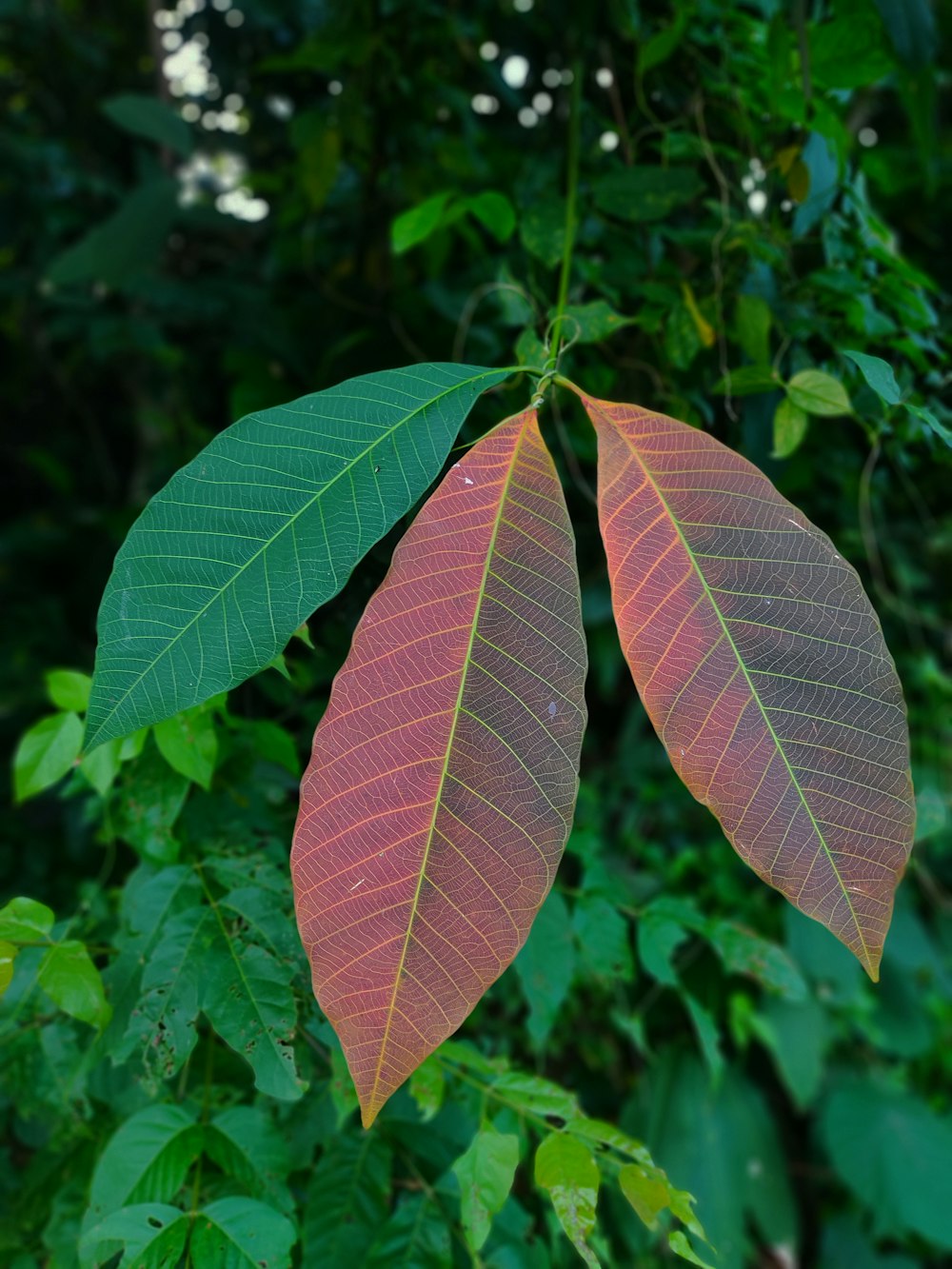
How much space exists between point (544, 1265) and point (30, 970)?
0.40 meters

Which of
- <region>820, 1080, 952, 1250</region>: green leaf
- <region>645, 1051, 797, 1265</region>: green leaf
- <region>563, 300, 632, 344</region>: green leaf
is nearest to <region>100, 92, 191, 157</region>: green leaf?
<region>563, 300, 632, 344</region>: green leaf

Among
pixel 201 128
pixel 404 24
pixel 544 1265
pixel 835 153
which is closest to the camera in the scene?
pixel 544 1265

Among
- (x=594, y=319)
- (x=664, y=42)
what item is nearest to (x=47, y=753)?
(x=594, y=319)

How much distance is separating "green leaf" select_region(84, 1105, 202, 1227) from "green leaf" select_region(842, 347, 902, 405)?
1.86 ft

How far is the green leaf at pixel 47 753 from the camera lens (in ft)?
1.94

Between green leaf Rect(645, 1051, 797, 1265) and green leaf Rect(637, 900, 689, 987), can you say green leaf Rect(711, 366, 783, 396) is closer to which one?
green leaf Rect(637, 900, 689, 987)

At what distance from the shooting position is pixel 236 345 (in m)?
1.41

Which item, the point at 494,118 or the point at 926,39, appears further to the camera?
the point at 494,118

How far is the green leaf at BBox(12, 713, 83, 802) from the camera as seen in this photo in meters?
0.59

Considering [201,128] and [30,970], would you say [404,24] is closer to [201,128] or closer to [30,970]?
[201,128]

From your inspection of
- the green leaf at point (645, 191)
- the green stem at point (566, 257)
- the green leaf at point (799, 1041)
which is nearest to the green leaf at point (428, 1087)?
the green stem at point (566, 257)

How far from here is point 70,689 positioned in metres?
0.61

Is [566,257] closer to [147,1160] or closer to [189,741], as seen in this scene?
[189,741]

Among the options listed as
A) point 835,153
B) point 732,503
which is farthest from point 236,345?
point 732,503
